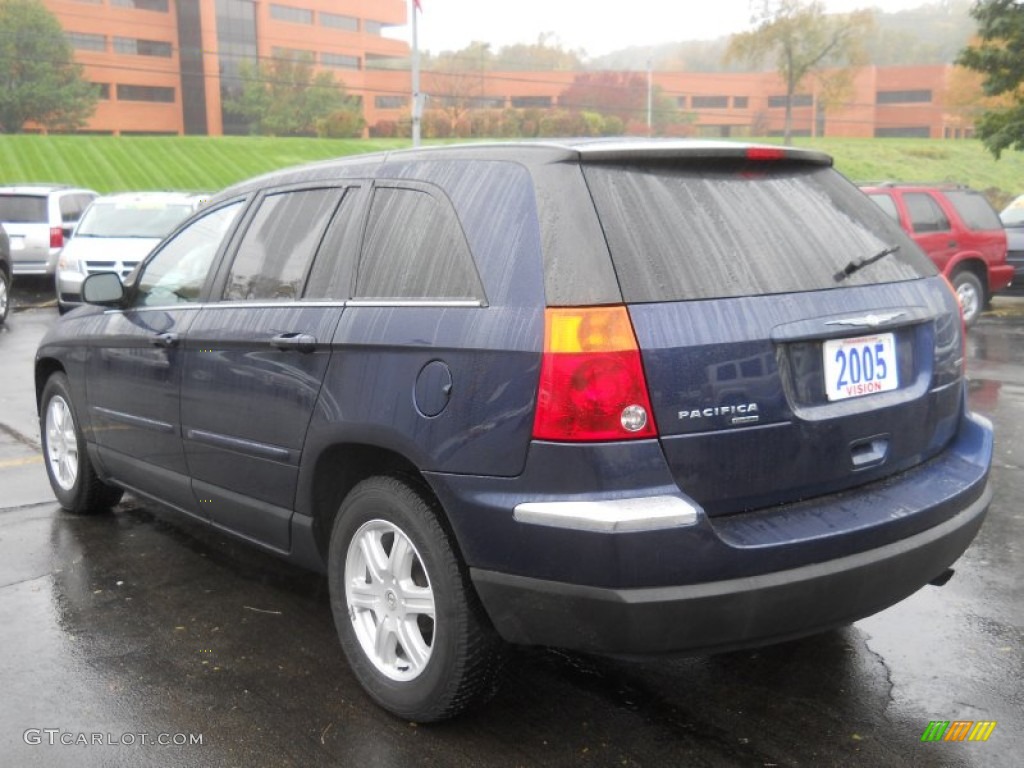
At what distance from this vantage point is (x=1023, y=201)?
683 inches

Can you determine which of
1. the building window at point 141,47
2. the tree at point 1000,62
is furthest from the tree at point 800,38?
the tree at point 1000,62

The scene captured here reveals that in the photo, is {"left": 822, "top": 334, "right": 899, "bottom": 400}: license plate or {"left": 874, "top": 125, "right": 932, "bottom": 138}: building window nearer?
{"left": 822, "top": 334, "right": 899, "bottom": 400}: license plate

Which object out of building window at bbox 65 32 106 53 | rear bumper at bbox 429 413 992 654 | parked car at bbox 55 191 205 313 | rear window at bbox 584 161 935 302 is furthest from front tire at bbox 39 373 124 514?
building window at bbox 65 32 106 53

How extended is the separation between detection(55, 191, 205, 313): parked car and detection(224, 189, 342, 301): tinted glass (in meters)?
9.91

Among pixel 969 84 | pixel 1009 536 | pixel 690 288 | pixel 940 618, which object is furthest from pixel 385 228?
pixel 969 84

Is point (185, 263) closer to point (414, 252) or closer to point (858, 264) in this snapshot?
point (414, 252)

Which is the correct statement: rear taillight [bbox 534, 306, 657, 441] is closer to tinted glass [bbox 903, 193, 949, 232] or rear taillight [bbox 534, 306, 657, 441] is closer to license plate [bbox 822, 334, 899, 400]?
license plate [bbox 822, 334, 899, 400]

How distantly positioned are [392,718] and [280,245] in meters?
1.82

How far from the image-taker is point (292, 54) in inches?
3600

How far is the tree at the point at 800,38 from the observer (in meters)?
73.9

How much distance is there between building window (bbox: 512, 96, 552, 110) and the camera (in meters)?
106

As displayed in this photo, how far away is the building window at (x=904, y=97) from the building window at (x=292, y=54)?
62.9 metres

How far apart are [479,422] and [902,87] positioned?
399ft

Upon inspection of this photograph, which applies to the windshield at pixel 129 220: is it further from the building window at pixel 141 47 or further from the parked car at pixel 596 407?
the building window at pixel 141 47
